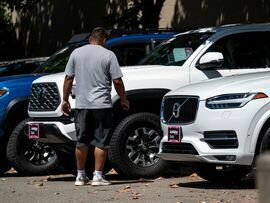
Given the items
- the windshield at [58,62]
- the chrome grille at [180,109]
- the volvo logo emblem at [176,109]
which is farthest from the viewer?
the windshield at [58,62]

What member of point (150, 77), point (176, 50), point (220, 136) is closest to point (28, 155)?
point (150, 77)

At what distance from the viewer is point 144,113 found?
368 inches

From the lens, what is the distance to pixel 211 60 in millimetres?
9234

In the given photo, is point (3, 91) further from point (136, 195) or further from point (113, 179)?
point (136, 195)

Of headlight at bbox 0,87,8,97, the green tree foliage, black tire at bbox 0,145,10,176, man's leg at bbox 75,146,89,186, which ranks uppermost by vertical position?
the green tree foliage

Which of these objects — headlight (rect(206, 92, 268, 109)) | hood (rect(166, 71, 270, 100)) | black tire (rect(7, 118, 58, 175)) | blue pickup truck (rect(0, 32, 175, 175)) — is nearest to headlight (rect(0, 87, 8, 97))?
blue pickup truck (rect(0, 32, 175, 175))

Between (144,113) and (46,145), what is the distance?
1914 mm

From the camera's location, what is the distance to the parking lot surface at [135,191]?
767 centimetres

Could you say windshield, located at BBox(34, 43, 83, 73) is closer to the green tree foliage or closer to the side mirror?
the side mirror

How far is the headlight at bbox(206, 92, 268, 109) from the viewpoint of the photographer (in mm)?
7738

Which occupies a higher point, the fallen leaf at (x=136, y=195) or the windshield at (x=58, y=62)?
the windshield at (x=58, y=62)

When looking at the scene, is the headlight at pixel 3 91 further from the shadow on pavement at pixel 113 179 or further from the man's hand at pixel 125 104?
the man's hand at pixel 125 104

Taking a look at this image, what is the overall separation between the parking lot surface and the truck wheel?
0.16m

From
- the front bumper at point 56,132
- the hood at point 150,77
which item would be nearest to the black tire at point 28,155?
the front bumper at point 56,132
